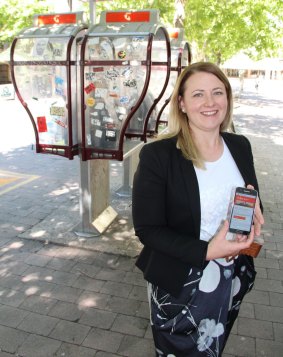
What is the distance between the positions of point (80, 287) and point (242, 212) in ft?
7.67

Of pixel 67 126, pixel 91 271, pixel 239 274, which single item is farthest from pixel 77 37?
pixel 239 274

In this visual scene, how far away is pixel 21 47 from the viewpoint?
3.73 meters

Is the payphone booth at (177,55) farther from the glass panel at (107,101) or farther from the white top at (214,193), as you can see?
the white top at (214,193)

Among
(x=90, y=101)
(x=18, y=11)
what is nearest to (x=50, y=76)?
(x=90, y=101)

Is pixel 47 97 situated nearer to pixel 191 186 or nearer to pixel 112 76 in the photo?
pixel 112 76

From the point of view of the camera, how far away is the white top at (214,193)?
5.78ft

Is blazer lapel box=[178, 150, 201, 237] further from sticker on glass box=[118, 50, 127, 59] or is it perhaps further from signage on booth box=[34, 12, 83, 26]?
signage on booth box=[34, 12, 83, 26]

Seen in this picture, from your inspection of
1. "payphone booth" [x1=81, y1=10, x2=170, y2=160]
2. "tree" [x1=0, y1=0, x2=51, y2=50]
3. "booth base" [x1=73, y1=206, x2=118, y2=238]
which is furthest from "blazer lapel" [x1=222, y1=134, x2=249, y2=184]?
"tree" [x1=0, y1=0, x2=51, y2=50]

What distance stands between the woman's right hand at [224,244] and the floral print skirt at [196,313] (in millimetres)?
203

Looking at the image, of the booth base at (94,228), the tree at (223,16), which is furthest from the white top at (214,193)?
the tree at (223,16)

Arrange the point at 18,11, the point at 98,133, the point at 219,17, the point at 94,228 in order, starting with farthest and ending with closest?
1. the point at 18,11
2. the point at 219,17
3. the point at 94,228
4. the point at 98,133

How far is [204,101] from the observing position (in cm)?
178

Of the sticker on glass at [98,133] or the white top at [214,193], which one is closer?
the white top at [214,193]

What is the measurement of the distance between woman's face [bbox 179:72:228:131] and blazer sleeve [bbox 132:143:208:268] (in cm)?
23
